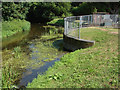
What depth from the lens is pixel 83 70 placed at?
743 cm

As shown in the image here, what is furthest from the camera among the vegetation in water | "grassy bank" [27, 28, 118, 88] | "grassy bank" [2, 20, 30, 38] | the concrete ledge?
"grassy bank" [2, 20, 30, 38]

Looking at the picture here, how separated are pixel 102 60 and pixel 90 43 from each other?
3695 millimetres

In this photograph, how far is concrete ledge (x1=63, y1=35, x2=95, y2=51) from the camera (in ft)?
39.6

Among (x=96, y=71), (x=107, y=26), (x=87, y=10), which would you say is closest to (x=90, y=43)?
(x=96, y=71)

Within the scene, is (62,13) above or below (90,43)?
above

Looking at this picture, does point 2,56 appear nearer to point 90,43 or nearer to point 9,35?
point 90,43

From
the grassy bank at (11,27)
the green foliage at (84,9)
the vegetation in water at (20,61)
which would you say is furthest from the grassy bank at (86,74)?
the green foliage at (84,9)

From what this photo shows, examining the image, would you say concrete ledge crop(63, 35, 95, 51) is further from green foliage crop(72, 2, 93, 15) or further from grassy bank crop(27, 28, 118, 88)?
green foliage crop(72, 2, 93, 15)

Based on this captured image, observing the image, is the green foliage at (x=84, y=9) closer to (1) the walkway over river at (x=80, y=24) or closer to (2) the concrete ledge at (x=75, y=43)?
(1) the walkway over river at (x=80, y=24)

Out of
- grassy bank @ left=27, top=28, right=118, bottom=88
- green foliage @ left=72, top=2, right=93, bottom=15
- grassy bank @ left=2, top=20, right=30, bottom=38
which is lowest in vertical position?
grassy bank @ left=27, top=28, right=118, bottom=88

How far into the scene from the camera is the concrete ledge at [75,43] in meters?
12.1

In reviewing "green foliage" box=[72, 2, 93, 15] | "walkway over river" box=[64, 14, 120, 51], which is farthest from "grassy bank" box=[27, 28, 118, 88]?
"green foliage" box=[72, 2, 93, 15]

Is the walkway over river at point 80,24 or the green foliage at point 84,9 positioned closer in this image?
the walkway over river at point 80,24

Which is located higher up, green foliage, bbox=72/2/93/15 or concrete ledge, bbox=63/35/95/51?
green foliage, bbox=72/2/93/15
